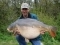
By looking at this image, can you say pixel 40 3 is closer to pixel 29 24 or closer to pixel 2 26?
pixel 2 26

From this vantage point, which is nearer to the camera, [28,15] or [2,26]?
[28,15]

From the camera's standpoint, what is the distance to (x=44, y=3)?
17.4 m

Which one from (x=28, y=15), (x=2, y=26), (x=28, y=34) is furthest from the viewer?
(x=2, y=26)

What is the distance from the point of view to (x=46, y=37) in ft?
36.4

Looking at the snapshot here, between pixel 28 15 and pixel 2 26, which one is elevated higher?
pixel 28 15

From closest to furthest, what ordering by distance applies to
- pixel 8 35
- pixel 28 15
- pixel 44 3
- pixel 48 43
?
pixel 28 15
pixel 48 43
pixel 8 35
pixel 44 3

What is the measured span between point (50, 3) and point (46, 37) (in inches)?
271

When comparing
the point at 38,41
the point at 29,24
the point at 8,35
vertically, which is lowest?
the point at 8,35

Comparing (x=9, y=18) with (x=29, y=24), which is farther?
(x=9, y=18)

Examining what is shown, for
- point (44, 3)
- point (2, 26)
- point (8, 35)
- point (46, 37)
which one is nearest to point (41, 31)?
point (46, 37)

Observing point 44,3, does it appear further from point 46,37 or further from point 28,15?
point 28,15

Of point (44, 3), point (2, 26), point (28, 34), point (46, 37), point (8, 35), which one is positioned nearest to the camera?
point (28, 34)

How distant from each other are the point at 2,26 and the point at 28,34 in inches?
308

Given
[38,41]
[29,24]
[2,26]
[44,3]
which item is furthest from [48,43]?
[44,3]
